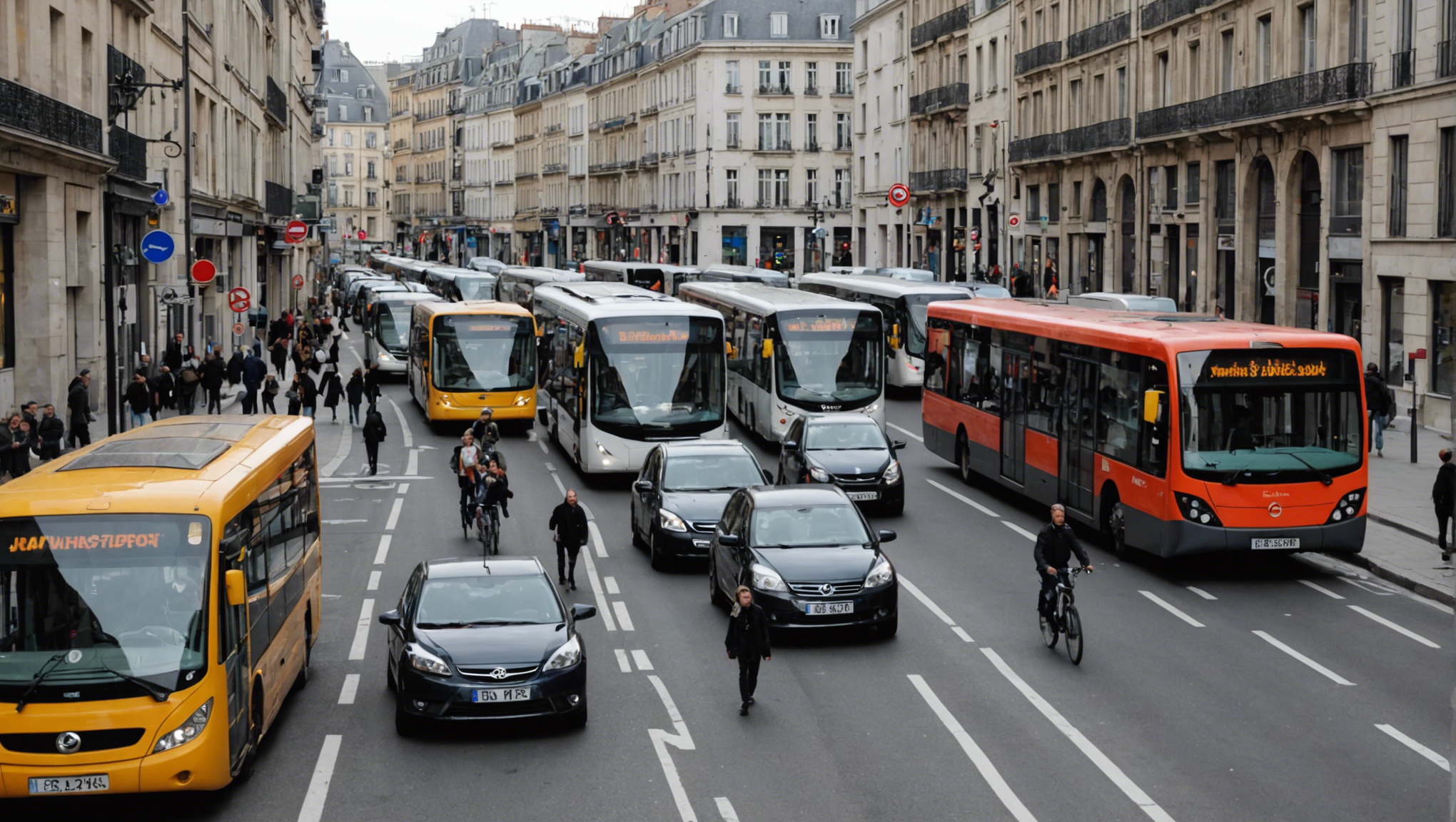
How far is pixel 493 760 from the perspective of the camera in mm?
13406

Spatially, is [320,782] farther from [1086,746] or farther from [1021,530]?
[1021,530]

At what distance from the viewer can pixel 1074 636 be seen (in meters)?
16.6

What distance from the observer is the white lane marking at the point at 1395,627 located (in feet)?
58.1

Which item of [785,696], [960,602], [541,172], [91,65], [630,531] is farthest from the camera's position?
[541,172]

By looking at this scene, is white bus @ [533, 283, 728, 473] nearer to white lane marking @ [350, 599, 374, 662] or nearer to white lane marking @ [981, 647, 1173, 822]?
white lane marking @ [350, 599, 374, 662]

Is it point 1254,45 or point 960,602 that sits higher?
point 1254,45

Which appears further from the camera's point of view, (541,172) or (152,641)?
(541,172)

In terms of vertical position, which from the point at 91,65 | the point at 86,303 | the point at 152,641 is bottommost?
the point at 152,641

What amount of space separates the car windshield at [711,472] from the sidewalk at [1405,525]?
8.13 meters

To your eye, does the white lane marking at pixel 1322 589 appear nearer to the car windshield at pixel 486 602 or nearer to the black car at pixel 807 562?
the black car at pixel 807 562

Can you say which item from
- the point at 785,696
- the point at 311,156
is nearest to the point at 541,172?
the point at 311,156

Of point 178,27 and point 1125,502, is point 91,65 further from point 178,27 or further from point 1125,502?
point 1125,502

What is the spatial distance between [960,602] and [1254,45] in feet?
99.7

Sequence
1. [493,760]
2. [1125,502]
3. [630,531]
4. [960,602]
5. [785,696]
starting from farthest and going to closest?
[630,531] < [1125,502] < [960,602] < [785,696] < [493,760]
